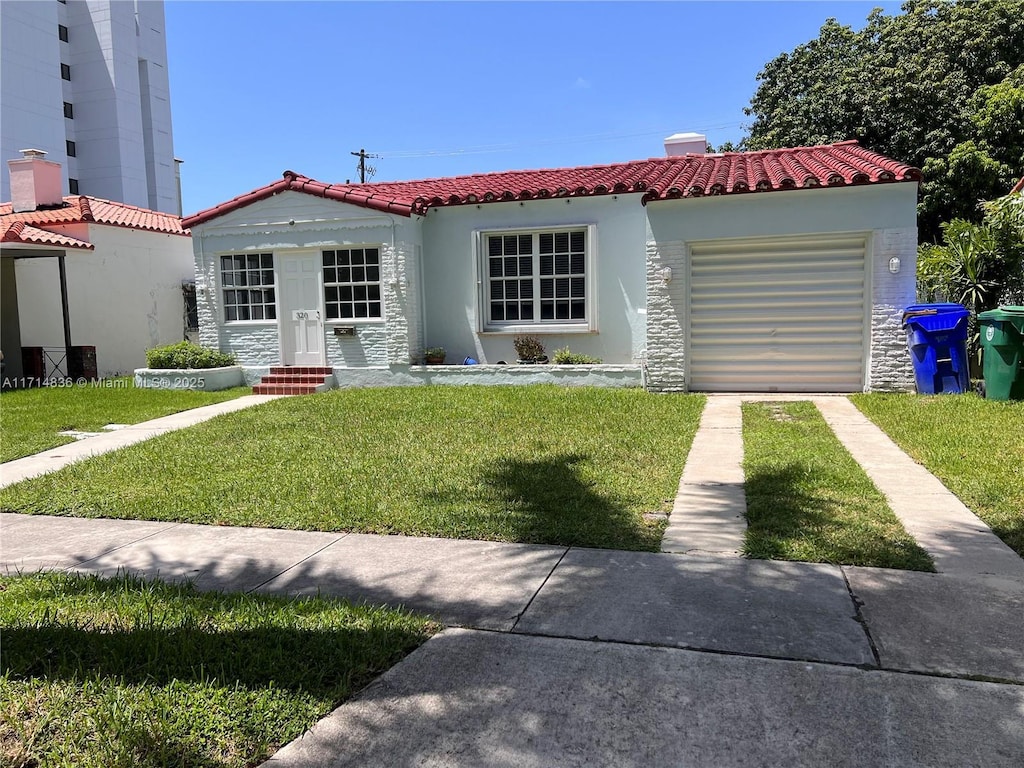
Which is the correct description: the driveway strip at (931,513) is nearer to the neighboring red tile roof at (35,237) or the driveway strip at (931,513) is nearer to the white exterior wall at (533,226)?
the white exterior wall at (533,226)

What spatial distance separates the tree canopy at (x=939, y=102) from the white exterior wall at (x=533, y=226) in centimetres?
1043

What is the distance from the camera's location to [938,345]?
10.7 m

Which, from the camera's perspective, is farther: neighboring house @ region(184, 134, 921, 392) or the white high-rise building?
the white high-rise building

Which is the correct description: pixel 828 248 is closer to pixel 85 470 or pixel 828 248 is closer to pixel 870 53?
pixel 85 470

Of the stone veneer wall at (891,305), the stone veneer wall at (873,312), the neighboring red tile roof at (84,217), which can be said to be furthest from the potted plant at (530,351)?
the neighboring red tile roof at (84,217)

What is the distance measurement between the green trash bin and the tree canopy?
1060 cm

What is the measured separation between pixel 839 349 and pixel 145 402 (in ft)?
37.9

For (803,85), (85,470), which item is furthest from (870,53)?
(85,470)

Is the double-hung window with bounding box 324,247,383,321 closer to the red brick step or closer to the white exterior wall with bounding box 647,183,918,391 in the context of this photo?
the red brick step

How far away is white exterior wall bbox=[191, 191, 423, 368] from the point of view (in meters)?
14.1

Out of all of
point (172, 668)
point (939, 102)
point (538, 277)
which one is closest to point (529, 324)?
point (538, 277)

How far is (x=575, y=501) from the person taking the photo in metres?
5.91

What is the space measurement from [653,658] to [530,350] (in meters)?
10.7

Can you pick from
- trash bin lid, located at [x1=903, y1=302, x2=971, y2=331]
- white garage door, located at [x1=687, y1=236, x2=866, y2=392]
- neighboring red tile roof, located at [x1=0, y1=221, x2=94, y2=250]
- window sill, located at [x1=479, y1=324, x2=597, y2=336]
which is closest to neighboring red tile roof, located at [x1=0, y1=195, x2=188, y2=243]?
neighboring red tile roof, located at [x1=0, y1=221, x2=94, y2=250]
